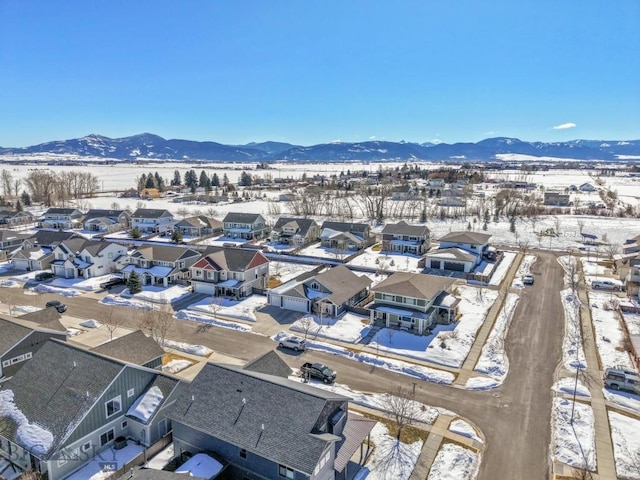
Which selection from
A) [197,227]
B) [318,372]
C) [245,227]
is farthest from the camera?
[197,227]

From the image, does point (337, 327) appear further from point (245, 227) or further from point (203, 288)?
point (245, 227)

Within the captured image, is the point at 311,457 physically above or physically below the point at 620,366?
above

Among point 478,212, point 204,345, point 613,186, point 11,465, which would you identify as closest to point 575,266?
point 478,212

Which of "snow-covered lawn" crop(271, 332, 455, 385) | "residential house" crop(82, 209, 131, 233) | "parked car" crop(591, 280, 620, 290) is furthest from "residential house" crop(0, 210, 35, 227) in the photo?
"parked car" crop(591, 280, 620, 290)

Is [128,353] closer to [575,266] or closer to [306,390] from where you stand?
[306,390]

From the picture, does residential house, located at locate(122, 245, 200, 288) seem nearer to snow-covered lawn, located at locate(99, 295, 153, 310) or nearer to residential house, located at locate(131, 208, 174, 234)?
snow-covered lawn, located at locate(99, 295, 153, 310)

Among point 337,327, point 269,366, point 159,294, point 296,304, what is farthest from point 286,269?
point 269,366
